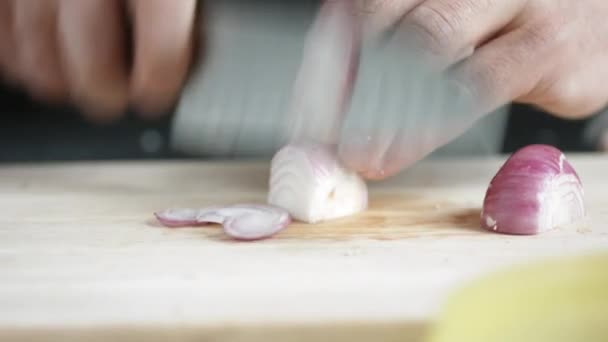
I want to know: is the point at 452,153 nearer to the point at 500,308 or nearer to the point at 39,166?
the point at 500,308

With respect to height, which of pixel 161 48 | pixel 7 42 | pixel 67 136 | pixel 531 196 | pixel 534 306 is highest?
pixel 7 42

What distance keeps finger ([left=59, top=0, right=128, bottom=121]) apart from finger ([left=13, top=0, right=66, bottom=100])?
0.12 feet

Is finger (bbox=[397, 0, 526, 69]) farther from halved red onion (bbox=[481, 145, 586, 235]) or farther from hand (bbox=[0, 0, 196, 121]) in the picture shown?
hand (bbox=[0, 0, 196, 121])

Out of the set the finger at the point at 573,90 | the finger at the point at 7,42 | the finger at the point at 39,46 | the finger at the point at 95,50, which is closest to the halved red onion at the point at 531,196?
the finger at the point at 573,90

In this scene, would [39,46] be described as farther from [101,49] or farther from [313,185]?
[313,185]

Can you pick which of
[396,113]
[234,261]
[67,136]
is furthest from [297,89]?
[67,136]

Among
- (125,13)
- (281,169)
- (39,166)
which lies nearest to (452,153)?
(281,169)

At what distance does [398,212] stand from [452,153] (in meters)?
0.38

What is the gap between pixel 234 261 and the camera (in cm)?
107

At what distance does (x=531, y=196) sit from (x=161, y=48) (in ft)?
1.99

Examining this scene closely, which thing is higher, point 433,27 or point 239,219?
point 433,27

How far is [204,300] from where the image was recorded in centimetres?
95

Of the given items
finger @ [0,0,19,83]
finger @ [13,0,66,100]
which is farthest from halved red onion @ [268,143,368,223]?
finger @ [0,0,19,83]

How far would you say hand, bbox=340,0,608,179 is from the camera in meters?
1.25
